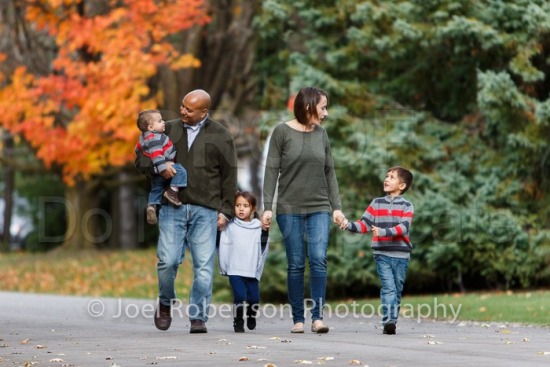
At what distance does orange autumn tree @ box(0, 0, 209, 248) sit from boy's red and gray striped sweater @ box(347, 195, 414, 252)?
11836mm

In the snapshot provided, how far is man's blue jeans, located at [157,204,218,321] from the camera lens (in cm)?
1045

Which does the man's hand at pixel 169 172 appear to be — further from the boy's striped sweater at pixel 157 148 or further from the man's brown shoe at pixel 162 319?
the man's brown shoe at pixel 162 319

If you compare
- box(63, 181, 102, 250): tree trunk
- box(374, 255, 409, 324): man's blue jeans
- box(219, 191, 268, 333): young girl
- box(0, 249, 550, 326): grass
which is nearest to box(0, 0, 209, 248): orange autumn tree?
box(0, 249, 550, 326): grass

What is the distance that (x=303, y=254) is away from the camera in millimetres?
10492

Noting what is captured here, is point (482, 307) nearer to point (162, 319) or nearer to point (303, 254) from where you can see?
point (303, 254)

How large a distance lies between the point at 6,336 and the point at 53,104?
1285cm

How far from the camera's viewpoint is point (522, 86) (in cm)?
1708

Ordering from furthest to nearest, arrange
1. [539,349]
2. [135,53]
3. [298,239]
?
[135,53] → [298,239] → [539,349]

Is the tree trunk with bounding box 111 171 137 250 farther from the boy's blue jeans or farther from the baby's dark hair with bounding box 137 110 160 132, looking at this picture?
the baby's dark hair with bounding box 137 110 160 132

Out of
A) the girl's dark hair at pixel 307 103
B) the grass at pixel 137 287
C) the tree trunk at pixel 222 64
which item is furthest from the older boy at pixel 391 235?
the tree trunk at pixel 222 64

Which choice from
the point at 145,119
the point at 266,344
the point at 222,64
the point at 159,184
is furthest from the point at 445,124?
the point at 266,344

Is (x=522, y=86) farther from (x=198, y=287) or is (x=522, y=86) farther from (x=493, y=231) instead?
(x=198, y=287)

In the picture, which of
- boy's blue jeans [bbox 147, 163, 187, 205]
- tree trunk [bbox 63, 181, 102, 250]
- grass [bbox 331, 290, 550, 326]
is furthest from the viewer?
tree trunk [bbox 63, 181, 102, 250]

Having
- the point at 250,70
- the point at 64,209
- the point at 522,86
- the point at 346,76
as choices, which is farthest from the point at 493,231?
the point at 64,209
